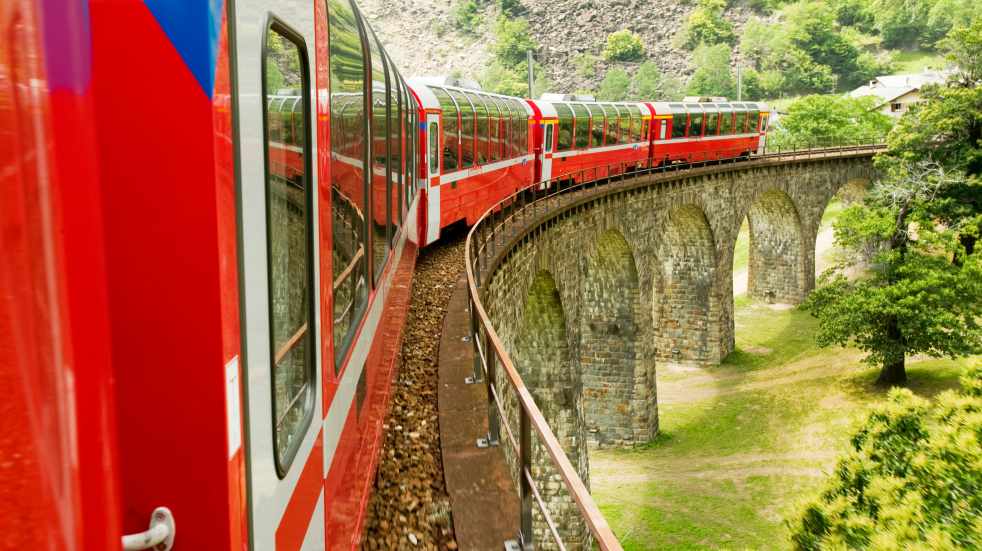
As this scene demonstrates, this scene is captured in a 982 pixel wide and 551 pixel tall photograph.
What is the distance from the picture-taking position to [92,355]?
3.51 ft

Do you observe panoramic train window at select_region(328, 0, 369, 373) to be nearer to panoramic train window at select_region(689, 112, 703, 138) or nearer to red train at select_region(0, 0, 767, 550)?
red train at select_region(0, 0, 767, 550)

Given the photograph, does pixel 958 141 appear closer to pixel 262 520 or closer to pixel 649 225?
pixel 649 225

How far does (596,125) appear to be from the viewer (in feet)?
80.2

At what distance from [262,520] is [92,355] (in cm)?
117

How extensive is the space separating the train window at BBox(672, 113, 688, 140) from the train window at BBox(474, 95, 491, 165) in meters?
15.8

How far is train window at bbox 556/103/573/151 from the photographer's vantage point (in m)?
22.0

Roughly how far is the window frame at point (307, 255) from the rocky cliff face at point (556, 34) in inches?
4182

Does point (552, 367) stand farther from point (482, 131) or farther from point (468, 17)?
point (468, 17)

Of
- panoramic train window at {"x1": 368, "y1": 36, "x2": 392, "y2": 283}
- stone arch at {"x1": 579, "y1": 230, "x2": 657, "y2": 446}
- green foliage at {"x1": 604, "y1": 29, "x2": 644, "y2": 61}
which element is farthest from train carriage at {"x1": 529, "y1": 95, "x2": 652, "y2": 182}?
green foliage at {"x1": 604, "y1": 29, "x2": 644, "y2": 61}

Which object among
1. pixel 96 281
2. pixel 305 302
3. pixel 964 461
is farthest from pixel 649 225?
pixel 96 281

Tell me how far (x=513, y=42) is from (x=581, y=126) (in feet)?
338

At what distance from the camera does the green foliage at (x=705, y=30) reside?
11594 cm

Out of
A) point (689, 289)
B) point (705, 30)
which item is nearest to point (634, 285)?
point (689, 289)

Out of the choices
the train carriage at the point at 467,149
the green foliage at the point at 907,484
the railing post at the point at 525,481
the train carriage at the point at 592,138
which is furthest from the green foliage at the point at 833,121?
the railing post at the point at 525,481
